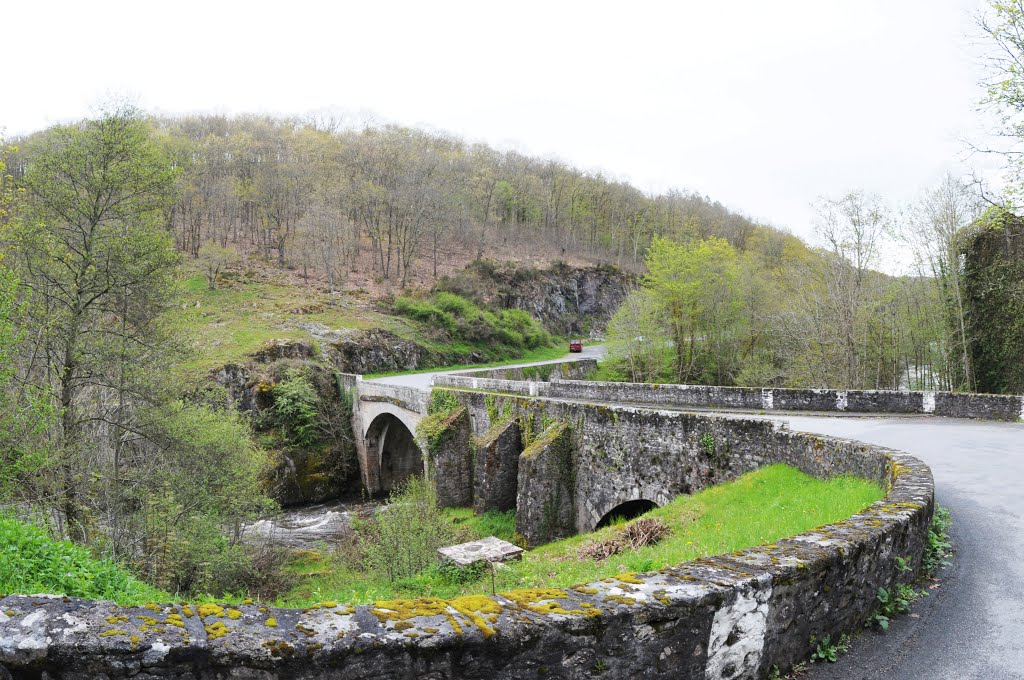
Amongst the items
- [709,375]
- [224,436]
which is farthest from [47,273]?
[709,375]

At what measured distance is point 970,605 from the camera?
4258mm

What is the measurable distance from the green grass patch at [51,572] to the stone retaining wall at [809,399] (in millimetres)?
13872

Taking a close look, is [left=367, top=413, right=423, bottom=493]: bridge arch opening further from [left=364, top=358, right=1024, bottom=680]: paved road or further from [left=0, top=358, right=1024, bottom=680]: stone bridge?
[left=0, top=358, right=1024, bottom=680]: stone bridge

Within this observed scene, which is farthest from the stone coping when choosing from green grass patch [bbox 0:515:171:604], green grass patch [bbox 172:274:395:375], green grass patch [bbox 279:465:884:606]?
green grass patch [bbox 172:274:395:375]

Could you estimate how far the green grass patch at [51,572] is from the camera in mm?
5799

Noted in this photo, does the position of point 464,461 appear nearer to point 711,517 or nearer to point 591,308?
point 711,517

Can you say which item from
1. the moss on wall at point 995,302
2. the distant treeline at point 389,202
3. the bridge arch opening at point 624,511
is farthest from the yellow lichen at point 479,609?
the distant treeline at point 389,202

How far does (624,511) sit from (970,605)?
9.62 metres

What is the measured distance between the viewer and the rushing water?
2170 cm

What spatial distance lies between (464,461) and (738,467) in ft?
38.1

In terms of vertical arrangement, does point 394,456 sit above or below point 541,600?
below

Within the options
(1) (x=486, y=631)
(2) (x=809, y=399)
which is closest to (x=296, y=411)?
(2) (x=809, y=399)

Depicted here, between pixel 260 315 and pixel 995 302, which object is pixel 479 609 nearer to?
pixel 995 302

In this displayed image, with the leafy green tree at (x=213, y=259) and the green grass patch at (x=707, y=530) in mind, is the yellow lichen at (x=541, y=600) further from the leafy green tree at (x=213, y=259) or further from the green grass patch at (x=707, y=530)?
the leafy green tree at (x=213, y=259)
